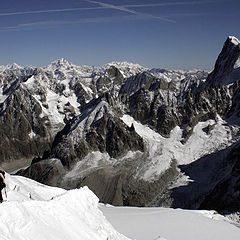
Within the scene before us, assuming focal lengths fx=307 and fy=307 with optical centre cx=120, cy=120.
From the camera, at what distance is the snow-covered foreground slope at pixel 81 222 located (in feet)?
61.6

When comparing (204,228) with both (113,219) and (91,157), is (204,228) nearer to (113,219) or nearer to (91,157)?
(113,219)

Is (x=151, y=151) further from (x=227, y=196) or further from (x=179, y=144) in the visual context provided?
(x=227, y=196)

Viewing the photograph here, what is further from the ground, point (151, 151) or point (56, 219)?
point (56, 219)

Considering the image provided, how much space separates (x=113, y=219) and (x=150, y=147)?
394ft

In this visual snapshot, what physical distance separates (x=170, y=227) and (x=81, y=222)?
17793mm

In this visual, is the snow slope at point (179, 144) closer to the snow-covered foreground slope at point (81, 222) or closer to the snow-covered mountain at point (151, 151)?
the snow-covered mountain at point (151, 151)

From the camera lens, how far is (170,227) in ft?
122

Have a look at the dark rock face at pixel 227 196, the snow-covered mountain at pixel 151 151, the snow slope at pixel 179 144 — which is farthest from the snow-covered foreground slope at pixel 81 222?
the snow slope at pixel 179 144

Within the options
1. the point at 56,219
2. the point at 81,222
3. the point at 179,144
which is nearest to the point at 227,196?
the point at 179,144

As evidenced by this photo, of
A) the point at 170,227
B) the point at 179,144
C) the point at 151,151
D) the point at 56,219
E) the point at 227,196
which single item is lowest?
the point at 151,151

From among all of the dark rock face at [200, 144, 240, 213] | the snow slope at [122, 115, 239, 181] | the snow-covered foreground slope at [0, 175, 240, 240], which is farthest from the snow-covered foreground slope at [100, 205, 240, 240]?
the snow slope at [122, 115, 239, 181]

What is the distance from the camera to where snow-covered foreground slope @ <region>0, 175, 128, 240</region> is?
722 inches

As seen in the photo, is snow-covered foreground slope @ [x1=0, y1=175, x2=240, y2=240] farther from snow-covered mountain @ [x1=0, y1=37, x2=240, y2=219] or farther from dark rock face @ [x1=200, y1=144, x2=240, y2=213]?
snow-covered mountain @ [x1=0, y1=37, x2=240, y2=219]

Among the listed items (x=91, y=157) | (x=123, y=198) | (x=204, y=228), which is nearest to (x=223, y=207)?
(x=123, y=198)
